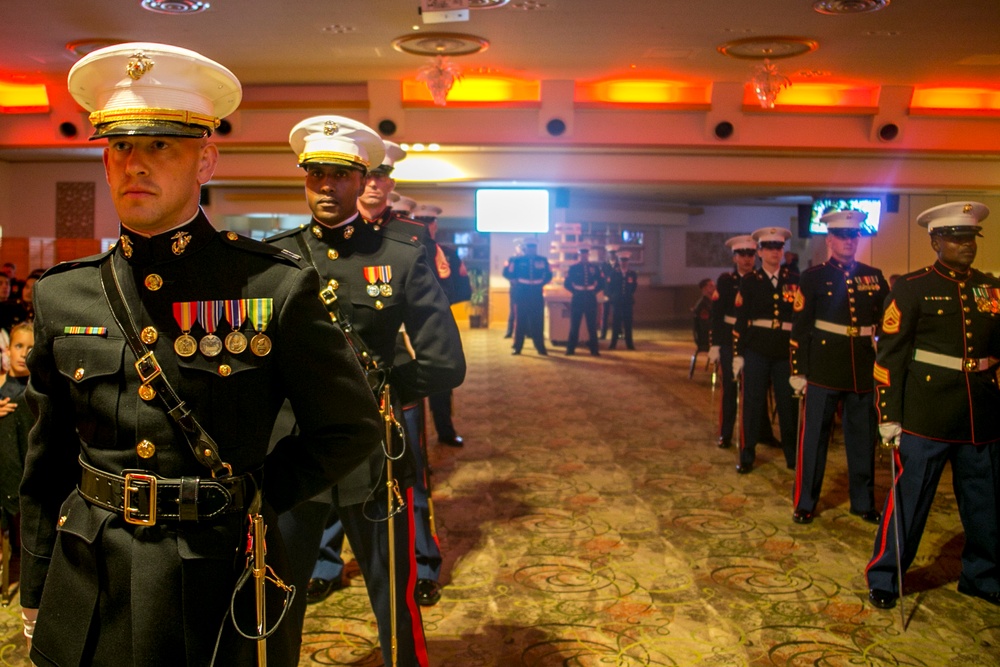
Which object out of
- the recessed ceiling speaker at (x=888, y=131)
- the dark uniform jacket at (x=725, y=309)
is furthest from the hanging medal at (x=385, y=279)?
the recessed ceiling speaker at (x=888, y=131)

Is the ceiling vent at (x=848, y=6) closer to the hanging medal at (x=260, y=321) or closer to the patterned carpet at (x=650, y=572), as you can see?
the patterned carpet at (x=650, y=572)

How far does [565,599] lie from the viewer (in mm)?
3848

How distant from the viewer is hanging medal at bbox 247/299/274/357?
5.30ft

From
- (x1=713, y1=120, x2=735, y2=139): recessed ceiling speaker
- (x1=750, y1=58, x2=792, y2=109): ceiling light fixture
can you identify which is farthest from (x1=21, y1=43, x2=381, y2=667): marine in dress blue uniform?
(x1=713, y1=120, x2=735, y2=139): recessed ceiling speaker

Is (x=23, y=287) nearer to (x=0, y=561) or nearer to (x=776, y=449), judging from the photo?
(x=0, y=561)

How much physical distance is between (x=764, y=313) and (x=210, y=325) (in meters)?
5.24

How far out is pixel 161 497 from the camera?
5.14 feet

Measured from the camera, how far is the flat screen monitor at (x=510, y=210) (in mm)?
14781

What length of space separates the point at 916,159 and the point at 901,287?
8.25 metres

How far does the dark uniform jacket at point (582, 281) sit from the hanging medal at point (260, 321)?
12801 mm

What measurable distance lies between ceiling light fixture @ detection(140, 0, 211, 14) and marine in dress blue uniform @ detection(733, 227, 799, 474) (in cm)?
470

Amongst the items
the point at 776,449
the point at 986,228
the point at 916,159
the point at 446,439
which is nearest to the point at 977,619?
the point at 776,449

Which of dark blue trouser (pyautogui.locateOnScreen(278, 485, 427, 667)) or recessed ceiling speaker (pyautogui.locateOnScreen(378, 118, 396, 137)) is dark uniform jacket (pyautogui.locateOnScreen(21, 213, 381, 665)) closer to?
dark blue trouser (pyautogui.locateOnScreen(278, 485, 427, 667))

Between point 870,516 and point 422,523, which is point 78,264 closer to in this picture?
point 422,523
